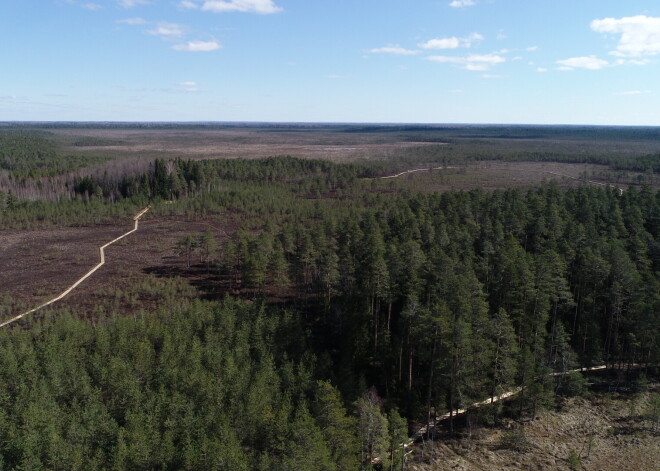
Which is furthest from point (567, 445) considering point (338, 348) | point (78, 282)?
point (78, 282)

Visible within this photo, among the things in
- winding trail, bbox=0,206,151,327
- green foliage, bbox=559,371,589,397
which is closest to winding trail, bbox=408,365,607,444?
green foliage, bbox=559,371,589,397

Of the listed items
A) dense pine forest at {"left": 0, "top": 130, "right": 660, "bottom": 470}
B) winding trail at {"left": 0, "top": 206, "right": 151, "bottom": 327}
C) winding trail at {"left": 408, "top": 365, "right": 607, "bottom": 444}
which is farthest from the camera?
winding trail at {"left": 0, "top": 206, "right": 151, "bottom": 327}

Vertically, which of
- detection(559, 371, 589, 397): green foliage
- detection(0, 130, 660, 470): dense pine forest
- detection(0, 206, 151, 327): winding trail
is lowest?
detection(559, 371, 589, 397): green foliage

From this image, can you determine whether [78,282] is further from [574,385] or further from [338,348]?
[574,385]

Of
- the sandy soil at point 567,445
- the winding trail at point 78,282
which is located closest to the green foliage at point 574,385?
the sandy soil at point 567,445

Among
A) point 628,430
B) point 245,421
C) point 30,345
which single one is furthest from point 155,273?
point 628,430

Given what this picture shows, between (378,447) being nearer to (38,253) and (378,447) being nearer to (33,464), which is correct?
(33,464)

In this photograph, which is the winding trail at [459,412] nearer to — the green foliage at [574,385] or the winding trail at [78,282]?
the green foliage at [574,385]

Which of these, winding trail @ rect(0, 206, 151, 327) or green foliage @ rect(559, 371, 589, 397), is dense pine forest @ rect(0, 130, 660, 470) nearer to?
green foliage @ rect(559, 371, 589, 397)
